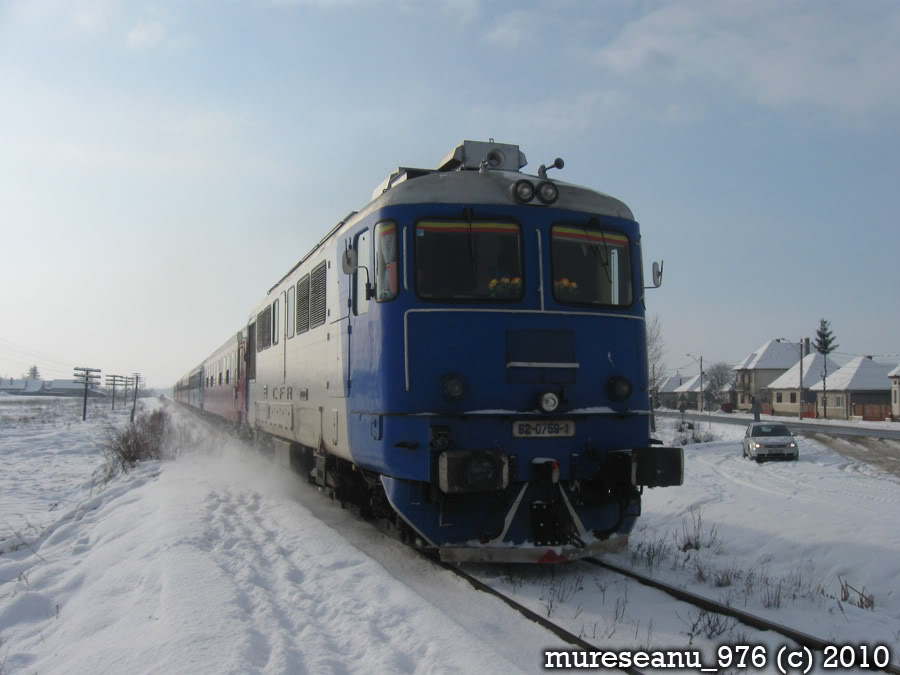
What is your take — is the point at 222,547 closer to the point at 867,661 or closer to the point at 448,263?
the point at 448,263

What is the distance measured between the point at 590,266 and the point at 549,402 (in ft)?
4.79

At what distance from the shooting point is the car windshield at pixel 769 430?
22.9 metres

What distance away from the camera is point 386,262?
21.4 ft

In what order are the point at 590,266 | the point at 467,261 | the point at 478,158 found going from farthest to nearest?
the point at 478,158 → the point at 590,266 → the point at 467,261

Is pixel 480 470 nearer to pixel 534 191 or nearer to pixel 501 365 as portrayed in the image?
pixel 501 365

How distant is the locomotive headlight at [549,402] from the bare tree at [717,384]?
83.6 meters

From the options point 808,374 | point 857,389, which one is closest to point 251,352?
point 857,389

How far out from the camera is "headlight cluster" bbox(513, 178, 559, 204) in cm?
654

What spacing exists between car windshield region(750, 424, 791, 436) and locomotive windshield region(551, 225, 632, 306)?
1825 cm

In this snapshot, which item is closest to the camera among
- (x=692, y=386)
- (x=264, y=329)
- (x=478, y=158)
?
(x=478, y=158)

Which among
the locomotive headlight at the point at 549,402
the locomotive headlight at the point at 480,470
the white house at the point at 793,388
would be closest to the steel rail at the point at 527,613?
the locomotive headlight at the point at 480,470

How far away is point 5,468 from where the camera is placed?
18.1 metres

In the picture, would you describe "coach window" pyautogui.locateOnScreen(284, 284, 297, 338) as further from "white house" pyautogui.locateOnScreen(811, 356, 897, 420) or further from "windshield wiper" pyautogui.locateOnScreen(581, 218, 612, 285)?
"white house" pyautogui.locateOnScreen(811, 356, 897, 420)

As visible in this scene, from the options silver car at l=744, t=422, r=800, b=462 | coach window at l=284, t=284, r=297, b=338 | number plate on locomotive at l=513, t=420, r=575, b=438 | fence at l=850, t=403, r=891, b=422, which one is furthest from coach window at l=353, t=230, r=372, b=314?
fence at l=850, t=403, r=891, b=422
